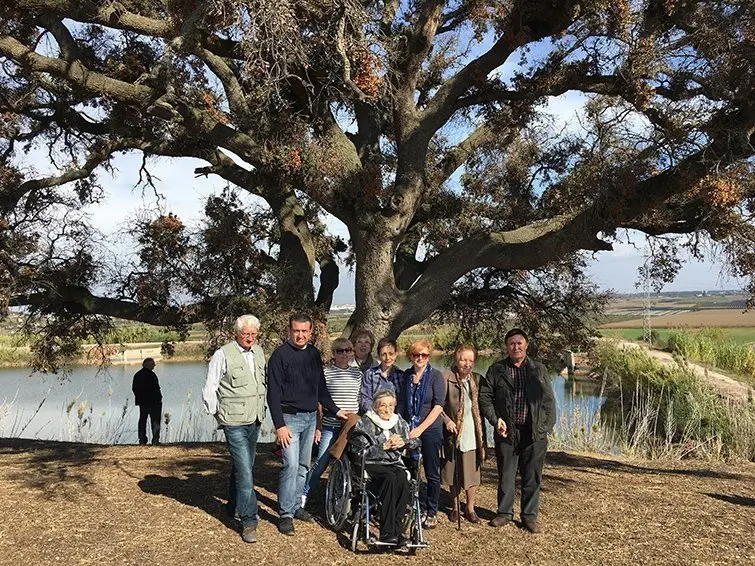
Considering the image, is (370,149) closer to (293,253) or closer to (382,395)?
(293,253)

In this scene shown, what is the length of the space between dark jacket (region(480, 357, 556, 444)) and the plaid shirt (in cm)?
3

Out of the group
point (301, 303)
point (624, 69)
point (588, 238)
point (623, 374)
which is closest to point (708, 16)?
Answer: point (624, 69)

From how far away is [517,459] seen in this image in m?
6.00

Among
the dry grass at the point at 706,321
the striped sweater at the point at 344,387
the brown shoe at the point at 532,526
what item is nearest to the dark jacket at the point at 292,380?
the striped sweater at the point at 344,387

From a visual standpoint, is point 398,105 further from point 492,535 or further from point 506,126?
point 492,535

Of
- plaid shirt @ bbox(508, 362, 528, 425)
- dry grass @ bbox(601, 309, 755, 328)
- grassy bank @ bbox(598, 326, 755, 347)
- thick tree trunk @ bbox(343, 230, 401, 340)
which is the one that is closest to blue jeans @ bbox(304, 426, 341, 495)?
plaid shirt @ bbox(508, 362, 528, 425)

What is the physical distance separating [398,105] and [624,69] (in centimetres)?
264

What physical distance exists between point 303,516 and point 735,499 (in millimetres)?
4526

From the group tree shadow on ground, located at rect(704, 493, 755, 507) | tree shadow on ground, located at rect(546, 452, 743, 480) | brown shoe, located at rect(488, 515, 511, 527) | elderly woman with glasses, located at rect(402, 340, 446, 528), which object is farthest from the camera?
tree shadow on ground, located at rect(546, 452, 743, 480)

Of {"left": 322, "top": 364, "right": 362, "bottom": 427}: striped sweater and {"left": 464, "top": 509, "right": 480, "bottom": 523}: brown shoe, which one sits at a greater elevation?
{"left": 322, "top": 364, "right": 362, "bottom": 427}: striped sweater

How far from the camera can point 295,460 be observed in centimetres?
555

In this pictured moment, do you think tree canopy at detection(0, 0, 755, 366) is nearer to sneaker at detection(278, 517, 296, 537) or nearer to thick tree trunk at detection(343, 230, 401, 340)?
thick tree trunk at detection(343, 230, 401, 340)

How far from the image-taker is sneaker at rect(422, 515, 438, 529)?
579 cm

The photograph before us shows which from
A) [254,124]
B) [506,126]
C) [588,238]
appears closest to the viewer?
[588,238]
